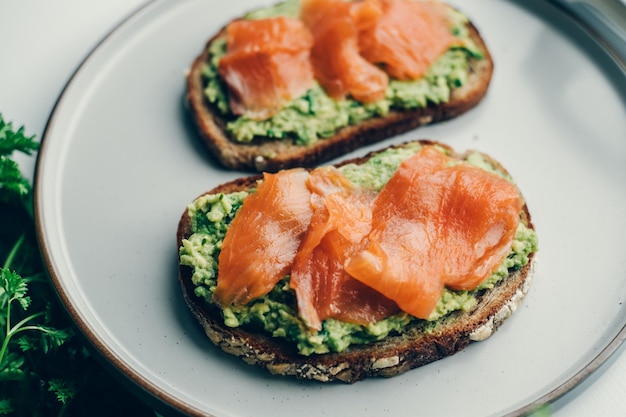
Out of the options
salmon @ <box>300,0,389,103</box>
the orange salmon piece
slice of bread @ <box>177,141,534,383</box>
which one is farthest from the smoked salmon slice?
the orange salmon piece

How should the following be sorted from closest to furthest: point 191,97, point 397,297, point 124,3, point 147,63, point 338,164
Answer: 1. point 397,297
2. point 338,164
3. point 191,97
4. point 147,63
5. point 124,3

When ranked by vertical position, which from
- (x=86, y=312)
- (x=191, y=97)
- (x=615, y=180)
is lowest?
(x=86, y=312)

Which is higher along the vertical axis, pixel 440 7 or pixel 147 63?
pixel 440 7

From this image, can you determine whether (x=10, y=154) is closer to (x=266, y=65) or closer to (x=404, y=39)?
(x=266, y=65)

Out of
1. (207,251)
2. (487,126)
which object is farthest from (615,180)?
(207,251)

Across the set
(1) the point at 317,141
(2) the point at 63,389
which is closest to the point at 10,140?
(2) the point at 63,389

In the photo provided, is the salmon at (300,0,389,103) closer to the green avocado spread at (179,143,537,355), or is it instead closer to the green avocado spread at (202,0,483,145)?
the green avocado spread at (202,0,483,145)

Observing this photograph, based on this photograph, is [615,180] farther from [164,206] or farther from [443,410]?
[164,206]

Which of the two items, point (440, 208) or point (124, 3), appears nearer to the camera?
point (440, 208)
